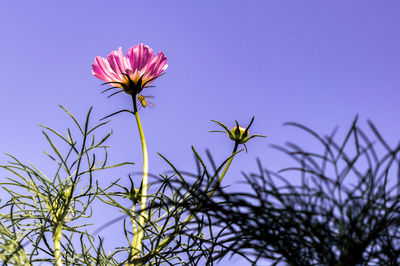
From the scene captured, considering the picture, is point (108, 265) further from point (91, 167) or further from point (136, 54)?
point (136, 54)

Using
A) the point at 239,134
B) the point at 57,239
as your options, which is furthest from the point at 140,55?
the point at 57,239

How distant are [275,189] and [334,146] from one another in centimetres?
7

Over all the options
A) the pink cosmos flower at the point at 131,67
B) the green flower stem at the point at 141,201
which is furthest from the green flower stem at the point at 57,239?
the pink cosmos flower at the point at 131,67

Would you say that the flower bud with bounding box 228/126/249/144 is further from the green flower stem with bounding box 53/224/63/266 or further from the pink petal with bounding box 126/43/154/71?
the green flower stem with bounding box 53/224/63/266

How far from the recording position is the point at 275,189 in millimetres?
387

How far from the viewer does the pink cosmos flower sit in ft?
2.55

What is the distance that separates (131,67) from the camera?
0.79 meters

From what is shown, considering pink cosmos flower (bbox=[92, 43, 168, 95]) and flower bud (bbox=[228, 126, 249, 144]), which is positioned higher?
pink cosmos flower (bbox=[92, 43, 168, 95])

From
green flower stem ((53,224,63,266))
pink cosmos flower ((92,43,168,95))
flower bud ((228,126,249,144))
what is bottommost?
green flower stem ((53,224,63,266))

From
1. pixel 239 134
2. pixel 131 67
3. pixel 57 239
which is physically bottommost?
pixel 57 239

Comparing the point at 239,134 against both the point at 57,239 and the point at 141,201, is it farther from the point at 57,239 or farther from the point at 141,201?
the point at 57,239

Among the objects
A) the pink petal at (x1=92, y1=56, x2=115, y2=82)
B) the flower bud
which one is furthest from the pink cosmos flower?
the flower bud

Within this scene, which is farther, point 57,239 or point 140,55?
point 140,55

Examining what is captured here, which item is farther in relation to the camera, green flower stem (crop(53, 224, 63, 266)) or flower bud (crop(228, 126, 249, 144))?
flower bud (crop(228, 126, 249, 144))
